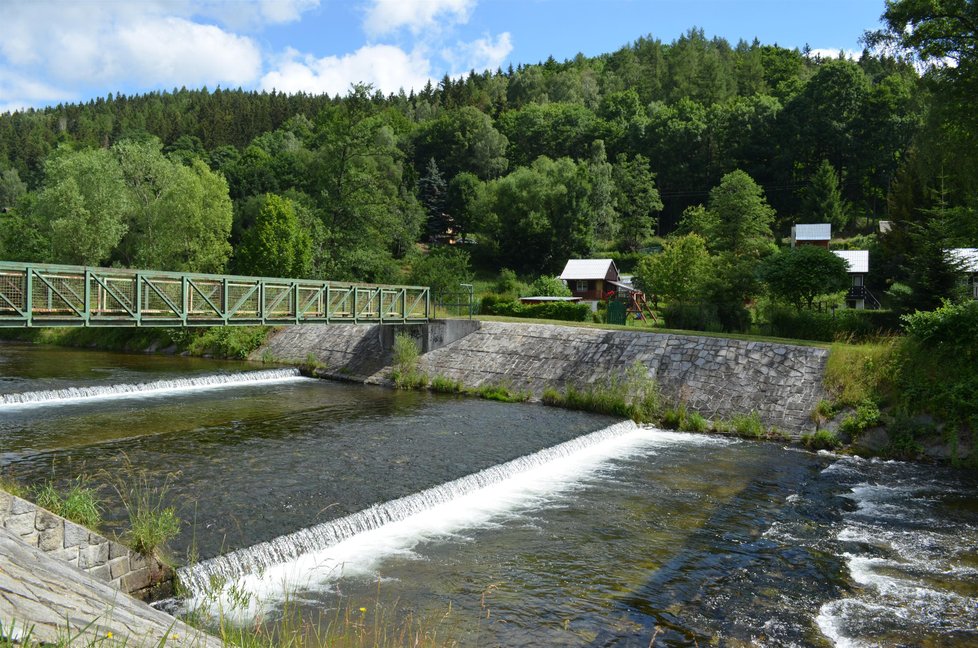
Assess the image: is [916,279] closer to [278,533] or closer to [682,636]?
[682,636]

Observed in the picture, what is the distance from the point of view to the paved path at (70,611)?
153 inches

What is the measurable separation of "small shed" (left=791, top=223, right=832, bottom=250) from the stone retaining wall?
65894mm

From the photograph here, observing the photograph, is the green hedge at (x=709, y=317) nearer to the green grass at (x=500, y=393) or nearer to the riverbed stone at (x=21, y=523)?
the green grass at (x=500, y=393)

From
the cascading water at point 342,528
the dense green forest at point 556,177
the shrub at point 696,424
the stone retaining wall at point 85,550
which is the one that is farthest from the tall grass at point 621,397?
the stone retaining wall at point 85,550

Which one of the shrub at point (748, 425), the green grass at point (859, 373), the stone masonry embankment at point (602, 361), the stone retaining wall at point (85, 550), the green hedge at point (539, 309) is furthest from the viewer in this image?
the green hedge at point (539, 309)

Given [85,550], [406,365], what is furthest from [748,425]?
[85,550]

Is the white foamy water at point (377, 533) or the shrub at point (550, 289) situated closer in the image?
the white foamy water at point (377, 533)

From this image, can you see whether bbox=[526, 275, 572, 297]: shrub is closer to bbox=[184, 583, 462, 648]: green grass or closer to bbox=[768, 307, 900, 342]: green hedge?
bbox=[768, 307, 900, 342]: green hedge

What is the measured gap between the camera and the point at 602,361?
2625 centimetres

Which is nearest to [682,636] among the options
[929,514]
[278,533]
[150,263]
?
[278,533]

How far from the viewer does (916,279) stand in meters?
29.0

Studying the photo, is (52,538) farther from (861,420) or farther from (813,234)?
(813,234)

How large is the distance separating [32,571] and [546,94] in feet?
428

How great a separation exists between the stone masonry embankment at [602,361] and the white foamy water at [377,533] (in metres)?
5.61
